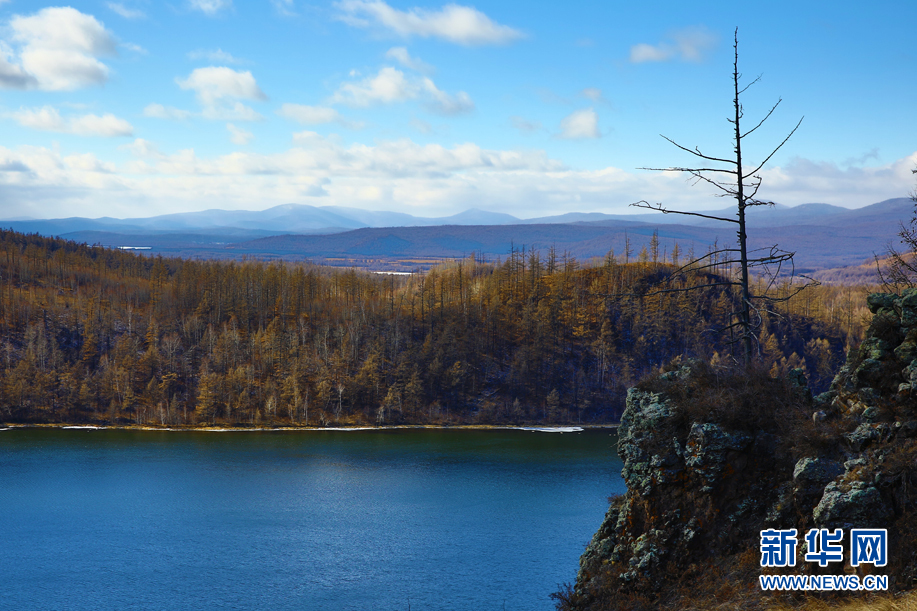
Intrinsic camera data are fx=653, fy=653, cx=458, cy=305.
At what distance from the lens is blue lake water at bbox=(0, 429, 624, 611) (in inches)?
1288

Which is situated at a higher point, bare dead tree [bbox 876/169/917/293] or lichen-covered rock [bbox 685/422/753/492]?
bare dead tree [bbox 876/169/917/293]

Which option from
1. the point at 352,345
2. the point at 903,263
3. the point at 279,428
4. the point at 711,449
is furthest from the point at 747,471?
the point at 352,345

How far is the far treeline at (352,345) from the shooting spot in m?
90.9

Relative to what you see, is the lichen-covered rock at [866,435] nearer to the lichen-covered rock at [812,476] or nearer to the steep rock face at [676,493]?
the lichen-covered rock at [812,476]

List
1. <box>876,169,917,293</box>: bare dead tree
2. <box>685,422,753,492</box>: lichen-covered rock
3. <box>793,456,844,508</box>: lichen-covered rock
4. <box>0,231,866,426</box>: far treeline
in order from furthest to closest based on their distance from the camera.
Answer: <box>0,231,866,426</box>: far treeline < <box>876,169,917,293</box>: bare dead tree < <box>685,422,753,492</box>: lichen-covered rock < <box>793,456,844,508</box>: lichen-covered rock

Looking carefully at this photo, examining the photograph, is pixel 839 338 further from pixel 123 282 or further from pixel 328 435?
pixel 123 282

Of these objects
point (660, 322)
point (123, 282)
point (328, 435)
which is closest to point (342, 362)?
point (328, 435)

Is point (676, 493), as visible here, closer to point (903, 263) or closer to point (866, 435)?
point (866, 435)

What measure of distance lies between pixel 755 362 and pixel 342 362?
3528 inches

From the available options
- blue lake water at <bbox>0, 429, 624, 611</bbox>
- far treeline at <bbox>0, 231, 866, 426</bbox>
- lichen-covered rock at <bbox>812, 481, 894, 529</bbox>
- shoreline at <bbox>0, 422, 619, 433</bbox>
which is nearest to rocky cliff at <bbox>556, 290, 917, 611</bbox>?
lichen-covered rock at <bbox>812, 481, 894, 529</bbox>

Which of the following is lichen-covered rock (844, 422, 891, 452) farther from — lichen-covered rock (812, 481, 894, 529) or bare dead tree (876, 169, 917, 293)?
bare dead tree (876, 169, 917, 293)

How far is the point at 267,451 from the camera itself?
228 feet

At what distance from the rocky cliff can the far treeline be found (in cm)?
7279

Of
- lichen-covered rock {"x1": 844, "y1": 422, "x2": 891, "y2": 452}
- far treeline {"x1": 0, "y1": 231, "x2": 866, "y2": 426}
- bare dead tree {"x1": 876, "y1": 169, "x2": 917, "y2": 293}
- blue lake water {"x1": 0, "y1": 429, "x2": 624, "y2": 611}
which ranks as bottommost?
blue lake water {"x1": 0, "y1": 429, "x2": 624, "y2": 611}
